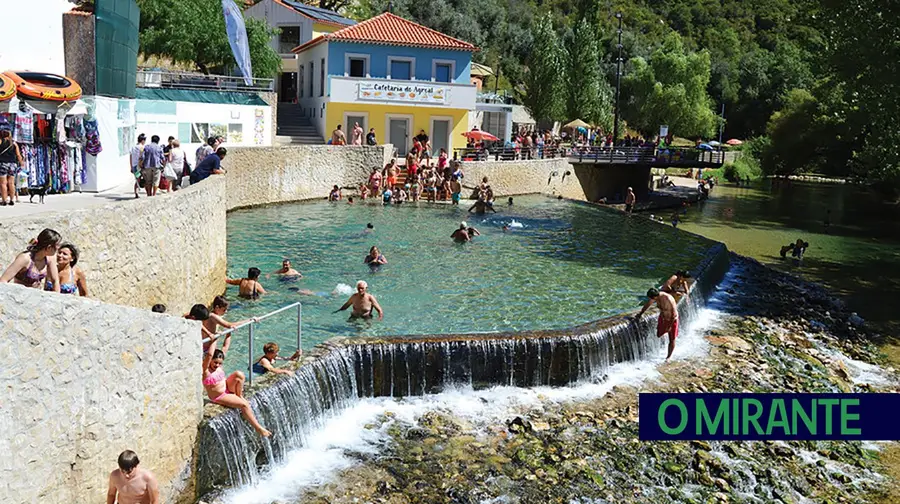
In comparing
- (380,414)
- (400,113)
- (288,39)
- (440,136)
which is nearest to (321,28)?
(288,39)

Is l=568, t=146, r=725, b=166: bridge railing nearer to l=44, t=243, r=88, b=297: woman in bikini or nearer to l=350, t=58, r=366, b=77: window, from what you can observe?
l=350, t=58, r=366, b=77: window

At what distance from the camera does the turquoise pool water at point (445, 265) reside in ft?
55.4

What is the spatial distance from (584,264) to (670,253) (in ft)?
14.0

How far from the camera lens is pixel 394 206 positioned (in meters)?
32.1

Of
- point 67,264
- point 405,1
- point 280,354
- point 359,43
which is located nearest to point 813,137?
point 359,43

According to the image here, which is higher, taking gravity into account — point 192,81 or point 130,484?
point 192,81

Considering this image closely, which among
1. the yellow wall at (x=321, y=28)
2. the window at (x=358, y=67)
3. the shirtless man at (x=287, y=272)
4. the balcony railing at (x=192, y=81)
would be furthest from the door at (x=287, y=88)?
the shirtless man at (x=287, y=272)

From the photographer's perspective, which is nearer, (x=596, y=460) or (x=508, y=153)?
(x=596, y=460)

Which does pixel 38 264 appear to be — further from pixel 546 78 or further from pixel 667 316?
pixel 546 78

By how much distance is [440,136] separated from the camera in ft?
130

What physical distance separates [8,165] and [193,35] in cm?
2608

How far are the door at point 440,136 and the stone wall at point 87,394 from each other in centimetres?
3013

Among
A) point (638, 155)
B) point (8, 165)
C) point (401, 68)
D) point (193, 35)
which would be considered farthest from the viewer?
point (638, 155)

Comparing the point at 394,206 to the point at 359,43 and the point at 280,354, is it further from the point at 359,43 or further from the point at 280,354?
the point at 280,354
